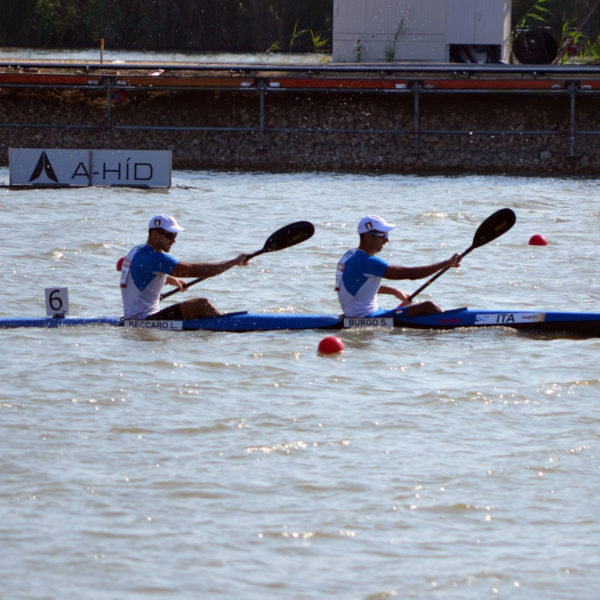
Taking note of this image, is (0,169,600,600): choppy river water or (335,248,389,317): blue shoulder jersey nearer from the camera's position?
(0,169,600,600): choppy river water

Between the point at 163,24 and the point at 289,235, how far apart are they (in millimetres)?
46489

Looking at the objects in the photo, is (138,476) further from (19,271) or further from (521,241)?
(521,241)

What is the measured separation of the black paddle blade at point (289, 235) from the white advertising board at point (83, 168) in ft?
40.3

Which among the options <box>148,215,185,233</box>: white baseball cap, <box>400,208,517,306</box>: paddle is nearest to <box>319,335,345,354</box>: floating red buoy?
<box>148,215,185,233</box>: white baseball cap

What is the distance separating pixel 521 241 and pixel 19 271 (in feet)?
25.7

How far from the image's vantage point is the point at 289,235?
12977 millimetres

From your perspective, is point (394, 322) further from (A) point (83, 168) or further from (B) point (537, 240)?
(A) point (83, 168)

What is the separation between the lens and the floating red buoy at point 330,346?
11258 millimetres

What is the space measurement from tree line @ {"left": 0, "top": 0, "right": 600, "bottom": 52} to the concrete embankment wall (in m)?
23.6

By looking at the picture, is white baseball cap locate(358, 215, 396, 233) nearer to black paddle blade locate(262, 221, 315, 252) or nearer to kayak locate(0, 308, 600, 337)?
kayak locate(0, 308, 600, 337)

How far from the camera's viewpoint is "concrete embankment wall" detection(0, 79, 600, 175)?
99.3 feet

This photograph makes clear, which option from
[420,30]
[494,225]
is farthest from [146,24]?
[494,225]

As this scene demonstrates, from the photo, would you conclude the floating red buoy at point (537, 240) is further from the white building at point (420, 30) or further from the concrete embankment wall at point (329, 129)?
the white building at point (420, 30)

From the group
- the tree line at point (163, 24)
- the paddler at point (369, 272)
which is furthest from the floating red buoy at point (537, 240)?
the tree line at point (163, 24)
